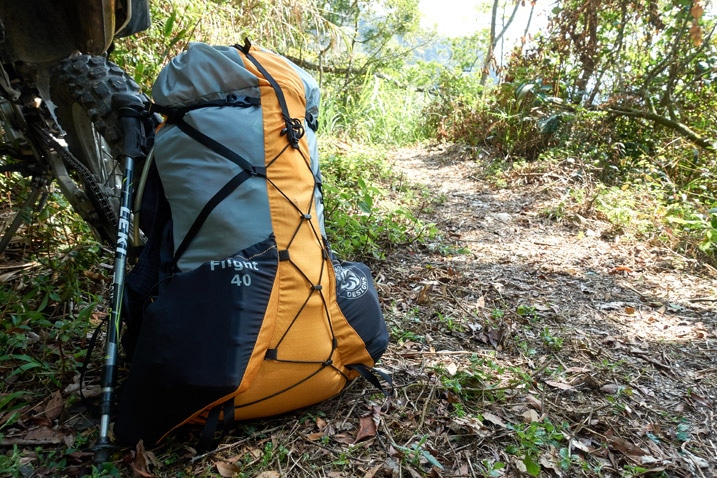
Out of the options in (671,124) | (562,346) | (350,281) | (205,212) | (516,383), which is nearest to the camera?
(205,212)

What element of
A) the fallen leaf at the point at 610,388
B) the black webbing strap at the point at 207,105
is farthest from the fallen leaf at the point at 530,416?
the black webbing strap at the point at 207,105

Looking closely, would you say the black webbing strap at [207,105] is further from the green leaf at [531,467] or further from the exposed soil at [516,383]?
the green leaf at [531,467]

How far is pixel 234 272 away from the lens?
154cm

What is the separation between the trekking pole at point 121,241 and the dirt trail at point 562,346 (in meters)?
1.09

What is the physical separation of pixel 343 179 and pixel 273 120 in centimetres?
293

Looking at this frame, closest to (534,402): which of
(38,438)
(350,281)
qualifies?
(350,281)

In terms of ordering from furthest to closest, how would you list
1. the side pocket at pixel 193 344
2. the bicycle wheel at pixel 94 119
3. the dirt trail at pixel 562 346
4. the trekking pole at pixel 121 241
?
1. the bicycle wheel at pixel 94 119
2. the dirt trail at pixel 562 346
3. the trekking pole at pixel 121 241
4. the side pocket at pixel 193 344

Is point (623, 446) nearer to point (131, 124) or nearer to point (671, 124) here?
point (131, 124)

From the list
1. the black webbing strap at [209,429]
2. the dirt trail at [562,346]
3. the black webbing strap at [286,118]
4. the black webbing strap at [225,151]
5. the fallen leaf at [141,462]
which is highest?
the black webbing strap at [286,118]

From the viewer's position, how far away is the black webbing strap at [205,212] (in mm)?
1658

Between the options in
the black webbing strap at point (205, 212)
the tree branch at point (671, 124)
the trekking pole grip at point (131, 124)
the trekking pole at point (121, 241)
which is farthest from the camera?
the tree branch at point (671, 124)

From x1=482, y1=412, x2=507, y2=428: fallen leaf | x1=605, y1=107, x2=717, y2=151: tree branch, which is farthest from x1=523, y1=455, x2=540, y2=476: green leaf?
x1=605, y1=107, x2=717, y2=151: tree branch

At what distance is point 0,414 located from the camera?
1.74 meters

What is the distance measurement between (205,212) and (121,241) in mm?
429
